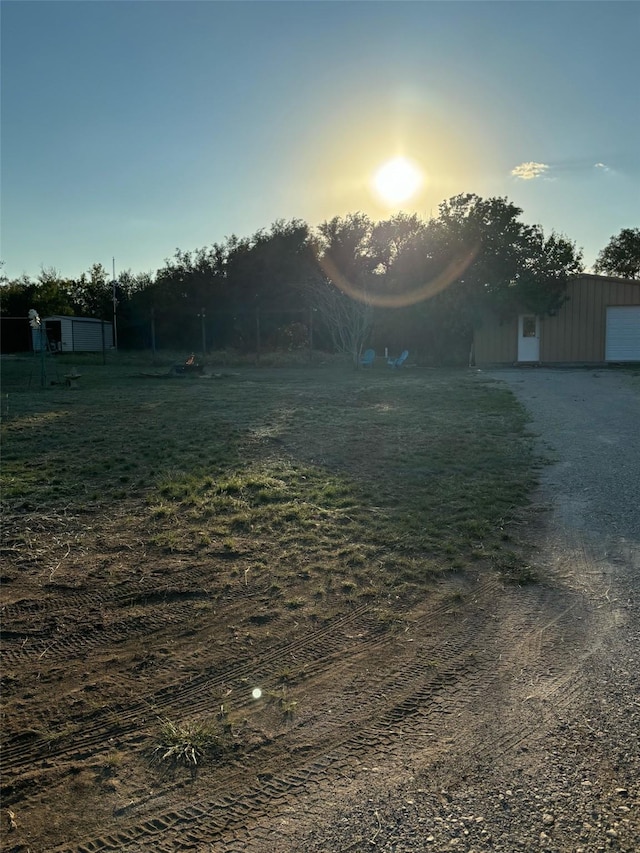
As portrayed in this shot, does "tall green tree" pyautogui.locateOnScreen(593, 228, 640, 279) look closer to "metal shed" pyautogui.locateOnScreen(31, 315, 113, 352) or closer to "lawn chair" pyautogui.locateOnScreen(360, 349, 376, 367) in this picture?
"lawn chair" pyautogui.locateOnScreen(360, 349, 376, 367)

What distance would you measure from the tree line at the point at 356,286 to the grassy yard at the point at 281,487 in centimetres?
1093

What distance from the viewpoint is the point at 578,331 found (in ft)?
70.5

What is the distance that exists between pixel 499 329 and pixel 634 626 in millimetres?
19889

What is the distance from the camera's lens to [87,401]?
11.8 meters

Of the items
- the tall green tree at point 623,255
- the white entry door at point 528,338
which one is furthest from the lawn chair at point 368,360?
the tall green tree at point 623,255

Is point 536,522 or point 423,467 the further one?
point 423,467

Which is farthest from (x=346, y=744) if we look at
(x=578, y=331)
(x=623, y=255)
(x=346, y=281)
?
(x=623, y=255)

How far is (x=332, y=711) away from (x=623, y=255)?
146ft

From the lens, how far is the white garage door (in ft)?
70.3

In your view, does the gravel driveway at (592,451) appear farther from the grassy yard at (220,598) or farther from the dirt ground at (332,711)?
the dirt ground at (332,711)

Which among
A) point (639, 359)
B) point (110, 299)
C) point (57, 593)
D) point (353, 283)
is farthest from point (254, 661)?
point (110, 299)

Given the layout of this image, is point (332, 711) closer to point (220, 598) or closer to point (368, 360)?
point (220, 598)

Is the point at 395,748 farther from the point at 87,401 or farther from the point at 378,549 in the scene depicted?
the point at 87,401

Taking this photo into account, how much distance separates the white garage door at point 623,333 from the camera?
21.4 meters
